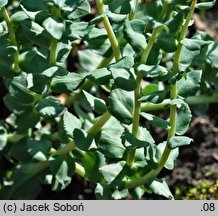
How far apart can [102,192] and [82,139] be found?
0.26m

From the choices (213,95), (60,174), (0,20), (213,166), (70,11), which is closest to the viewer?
(70,11)

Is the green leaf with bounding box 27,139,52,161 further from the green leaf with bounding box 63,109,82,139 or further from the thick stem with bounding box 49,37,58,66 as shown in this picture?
the thick stem with bounding box 49,37,58,66

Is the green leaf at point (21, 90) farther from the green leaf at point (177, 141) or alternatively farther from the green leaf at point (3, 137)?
the green leaf at point (177, 141)

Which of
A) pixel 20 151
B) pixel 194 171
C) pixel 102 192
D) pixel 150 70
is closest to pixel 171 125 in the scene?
pixel 150 70

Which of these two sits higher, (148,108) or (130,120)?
(130,120)

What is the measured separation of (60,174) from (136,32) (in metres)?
0.52

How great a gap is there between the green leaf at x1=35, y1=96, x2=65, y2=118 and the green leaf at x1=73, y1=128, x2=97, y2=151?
0.07 meters

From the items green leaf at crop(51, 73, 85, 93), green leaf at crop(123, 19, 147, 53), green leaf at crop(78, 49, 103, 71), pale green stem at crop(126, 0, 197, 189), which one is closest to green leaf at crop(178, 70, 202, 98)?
pale green stem at crop(126, 0, 197, 189)

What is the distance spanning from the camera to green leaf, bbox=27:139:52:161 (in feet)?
5.87

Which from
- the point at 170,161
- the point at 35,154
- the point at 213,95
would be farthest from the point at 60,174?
the point at 213,95

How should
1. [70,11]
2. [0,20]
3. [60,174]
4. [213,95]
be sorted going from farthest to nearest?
[213,95]
[60,174]
[0,20]
[70,11]

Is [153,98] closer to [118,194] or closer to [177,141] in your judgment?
[177,141]
